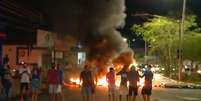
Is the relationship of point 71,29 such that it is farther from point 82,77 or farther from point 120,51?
point 82,77

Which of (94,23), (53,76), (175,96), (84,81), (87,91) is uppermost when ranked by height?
(94,23)

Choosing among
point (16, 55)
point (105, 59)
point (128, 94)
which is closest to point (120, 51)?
point (105, 59)

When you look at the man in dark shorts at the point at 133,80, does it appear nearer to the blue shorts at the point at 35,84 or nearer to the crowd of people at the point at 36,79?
the crowd of people at the point at 36,79

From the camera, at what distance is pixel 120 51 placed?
3850 centimetres

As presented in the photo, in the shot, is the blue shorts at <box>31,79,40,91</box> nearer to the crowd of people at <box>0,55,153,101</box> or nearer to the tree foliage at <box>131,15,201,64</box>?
the crowd of people at <box>0,55,153,101</box>

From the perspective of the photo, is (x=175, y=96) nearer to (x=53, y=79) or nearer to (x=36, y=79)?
(x=53, y=79)

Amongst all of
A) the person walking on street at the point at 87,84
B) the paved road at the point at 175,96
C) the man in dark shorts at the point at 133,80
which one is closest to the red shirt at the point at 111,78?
the man in dark shorts at the point at 133,80

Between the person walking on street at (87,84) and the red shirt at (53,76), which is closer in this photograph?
the person walking on street at (87,84)

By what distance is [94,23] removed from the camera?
117ft

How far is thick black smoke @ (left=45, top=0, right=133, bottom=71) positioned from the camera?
112 ft

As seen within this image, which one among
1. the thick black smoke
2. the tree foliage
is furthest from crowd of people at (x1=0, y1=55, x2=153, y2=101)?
the tree foliage

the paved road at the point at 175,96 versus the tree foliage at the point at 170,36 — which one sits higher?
the tree foliage at the point at 170,36

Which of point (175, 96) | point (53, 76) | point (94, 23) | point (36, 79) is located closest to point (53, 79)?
point (53, 76)

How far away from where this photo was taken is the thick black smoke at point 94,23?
34281 mm
